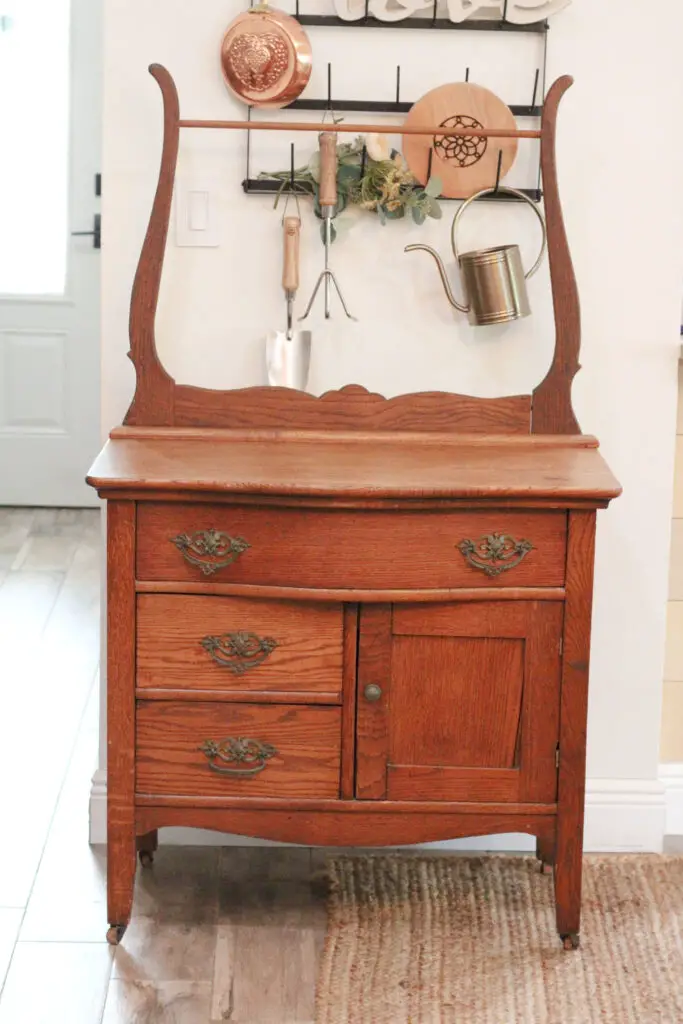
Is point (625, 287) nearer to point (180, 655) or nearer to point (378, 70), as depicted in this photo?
point (378, 70)

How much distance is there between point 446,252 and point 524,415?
33 centimetres

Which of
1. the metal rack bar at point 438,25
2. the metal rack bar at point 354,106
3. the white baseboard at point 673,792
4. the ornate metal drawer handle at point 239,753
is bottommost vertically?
the white baseboard at point 673,792

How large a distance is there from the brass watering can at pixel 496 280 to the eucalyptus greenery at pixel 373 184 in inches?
2.6

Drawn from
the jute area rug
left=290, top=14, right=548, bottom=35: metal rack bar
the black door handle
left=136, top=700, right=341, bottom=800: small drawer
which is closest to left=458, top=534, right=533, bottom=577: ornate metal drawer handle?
left=136, top=700, right=341, bottom=800: small drawer

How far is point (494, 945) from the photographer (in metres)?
2.22

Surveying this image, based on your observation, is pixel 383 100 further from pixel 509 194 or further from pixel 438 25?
pixel 509 194

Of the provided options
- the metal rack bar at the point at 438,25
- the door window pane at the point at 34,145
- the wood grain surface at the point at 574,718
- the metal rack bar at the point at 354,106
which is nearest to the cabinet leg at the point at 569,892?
the wood grain surface at the point at 574,718

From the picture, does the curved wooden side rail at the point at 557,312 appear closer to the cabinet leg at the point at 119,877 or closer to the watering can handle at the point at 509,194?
the watering can handle at the point at 509,194

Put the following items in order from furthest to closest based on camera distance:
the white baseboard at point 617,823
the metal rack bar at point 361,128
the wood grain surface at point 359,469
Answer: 1. the white baseboard at point 617,823
2. the metal rack bar at point 361,128
3. the wood grain surface at point 359,469

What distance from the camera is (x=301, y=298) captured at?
2428 mm

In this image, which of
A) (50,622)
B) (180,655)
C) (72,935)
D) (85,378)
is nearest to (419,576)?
(180,655)

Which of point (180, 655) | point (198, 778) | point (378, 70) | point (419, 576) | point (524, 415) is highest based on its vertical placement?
point (378, 70)

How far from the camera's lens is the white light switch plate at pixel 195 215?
2381 millimetres

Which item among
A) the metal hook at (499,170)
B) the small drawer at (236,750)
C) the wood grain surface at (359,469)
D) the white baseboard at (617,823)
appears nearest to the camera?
the wood grain surface at (359,469)
